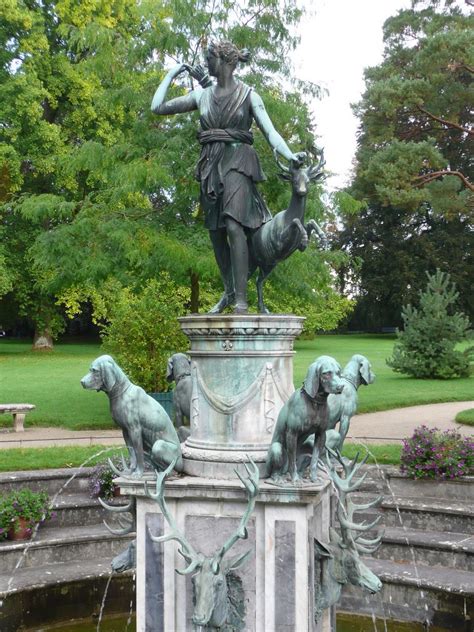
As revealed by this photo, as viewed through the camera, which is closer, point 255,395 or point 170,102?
point 255,395

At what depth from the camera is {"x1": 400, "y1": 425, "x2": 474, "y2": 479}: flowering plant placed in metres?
9.46

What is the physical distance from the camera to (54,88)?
2856 cm

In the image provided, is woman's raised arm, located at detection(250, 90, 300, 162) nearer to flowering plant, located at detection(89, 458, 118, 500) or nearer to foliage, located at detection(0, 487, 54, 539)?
foliage, located at detection(0, 487, 54, 539)

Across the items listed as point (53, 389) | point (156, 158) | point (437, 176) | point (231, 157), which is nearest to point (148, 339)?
point (156, 158)

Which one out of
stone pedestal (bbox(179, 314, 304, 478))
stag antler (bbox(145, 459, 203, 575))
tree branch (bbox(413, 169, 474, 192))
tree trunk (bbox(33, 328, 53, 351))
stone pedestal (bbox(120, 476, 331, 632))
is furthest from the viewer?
tree trunk (bbox(33, 328, 53, 351))

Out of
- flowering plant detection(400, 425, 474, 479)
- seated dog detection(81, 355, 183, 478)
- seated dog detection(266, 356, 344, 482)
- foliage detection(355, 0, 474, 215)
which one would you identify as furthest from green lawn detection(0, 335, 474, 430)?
seated dog detection(266, 356, 344, 482)

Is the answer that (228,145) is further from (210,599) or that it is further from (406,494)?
(406,494)

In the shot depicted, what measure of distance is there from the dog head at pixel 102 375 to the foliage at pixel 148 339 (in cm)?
1006

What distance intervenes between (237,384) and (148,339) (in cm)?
1034

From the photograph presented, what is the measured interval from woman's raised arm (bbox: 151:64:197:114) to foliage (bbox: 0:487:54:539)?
4883 millimetres

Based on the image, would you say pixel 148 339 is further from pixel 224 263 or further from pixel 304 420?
pixel 304 420

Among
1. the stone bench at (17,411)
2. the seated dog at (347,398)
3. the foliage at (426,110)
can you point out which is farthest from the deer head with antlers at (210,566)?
the foliage at (426,110)

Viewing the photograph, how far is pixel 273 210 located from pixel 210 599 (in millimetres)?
9480

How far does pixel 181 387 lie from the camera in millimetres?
5859
